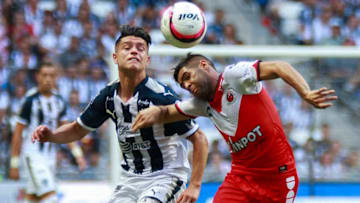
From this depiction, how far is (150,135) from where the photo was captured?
5145mm

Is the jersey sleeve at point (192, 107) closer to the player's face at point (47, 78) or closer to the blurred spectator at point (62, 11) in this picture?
the player's face at point (47, 78)

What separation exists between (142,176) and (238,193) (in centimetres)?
77

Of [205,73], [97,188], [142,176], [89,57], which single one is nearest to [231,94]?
[205,73]

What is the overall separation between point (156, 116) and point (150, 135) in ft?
2.10

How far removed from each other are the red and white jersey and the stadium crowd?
11.8ft

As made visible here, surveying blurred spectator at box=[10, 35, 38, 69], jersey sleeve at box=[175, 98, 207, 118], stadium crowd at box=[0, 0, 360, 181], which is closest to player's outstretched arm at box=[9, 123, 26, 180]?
stadium crowd at box=[0, 0, 360, 181]

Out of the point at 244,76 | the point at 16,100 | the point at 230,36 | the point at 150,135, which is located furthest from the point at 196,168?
the point at 230,36

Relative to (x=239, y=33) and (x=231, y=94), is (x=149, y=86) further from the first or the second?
(x=239, y=33)

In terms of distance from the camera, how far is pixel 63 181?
8945 mm

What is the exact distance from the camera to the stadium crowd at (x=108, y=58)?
28.5 feet

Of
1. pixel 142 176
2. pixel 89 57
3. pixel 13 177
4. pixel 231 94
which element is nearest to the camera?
pixel 231 94

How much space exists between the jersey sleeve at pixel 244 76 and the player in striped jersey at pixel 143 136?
2.21 ft

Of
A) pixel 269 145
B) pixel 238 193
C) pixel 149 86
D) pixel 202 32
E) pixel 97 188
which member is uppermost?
pixel 202 32

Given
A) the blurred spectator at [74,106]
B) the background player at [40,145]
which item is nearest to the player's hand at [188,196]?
the background player at [40,145]
